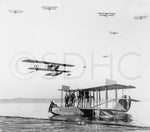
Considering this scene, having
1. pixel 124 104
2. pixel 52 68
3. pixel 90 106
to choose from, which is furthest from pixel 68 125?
pixel 124 104

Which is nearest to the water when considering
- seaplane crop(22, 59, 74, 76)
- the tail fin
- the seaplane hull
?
the tail fin

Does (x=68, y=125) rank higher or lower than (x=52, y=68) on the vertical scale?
lower

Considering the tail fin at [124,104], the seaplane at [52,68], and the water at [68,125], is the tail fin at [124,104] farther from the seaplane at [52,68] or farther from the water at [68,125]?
the seaplane at [52,68]

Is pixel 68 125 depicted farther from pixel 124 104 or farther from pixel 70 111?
pixel 124 104

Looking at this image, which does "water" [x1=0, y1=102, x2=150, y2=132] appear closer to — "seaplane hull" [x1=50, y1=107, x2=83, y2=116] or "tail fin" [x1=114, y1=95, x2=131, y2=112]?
"tail fin" [x1=114, y1=95, x2=131, y2=112]

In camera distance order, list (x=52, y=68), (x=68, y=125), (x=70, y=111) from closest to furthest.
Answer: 1. (x=68, y=125)
2. (x=52, y=68)
3. (x=70, y=111)

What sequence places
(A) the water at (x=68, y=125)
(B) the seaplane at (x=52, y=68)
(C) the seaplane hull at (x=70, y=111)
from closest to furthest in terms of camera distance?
1. (A) the water at (x=68, y=125)
2. (B) the seaplane at (x=52, y=68)
3. (C) the seaplane hull at (x=70, y=111)

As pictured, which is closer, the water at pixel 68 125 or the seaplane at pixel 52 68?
the water at pixel 68 125

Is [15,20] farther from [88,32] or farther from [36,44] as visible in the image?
[88,32]

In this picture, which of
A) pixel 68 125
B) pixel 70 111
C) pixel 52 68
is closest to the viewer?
pixel 68 125

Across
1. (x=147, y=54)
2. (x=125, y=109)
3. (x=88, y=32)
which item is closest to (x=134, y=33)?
(x=147, y=54)

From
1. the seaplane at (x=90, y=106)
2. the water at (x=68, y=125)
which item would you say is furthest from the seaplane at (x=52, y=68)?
the water at (x=68, y=125)
